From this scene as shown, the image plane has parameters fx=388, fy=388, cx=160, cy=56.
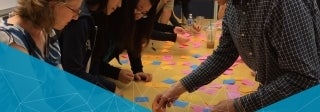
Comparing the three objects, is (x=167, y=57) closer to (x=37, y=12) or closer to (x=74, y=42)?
(x=74, y=42)

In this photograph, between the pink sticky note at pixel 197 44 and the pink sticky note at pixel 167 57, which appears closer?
the pink sticky note at pixel 167 57

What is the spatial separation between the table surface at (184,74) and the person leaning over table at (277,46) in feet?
0.34

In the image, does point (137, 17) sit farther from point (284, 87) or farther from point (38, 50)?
point (284, 87)

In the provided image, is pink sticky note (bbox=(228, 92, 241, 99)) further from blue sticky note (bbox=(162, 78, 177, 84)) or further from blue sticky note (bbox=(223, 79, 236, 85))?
blue sticky note (bbox=(162, 78, 177, 84))

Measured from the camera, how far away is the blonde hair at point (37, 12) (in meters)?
0.84

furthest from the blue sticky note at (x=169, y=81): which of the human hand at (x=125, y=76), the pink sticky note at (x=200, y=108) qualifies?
the pink sticky note at (x=200, y=108)

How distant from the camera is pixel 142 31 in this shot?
4.62ft

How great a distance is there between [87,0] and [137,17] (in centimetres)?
19

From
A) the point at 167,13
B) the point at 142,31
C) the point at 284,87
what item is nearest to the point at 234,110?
the point at 284,87

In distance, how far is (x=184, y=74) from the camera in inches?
49.3

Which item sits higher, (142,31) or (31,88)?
(31,88)
